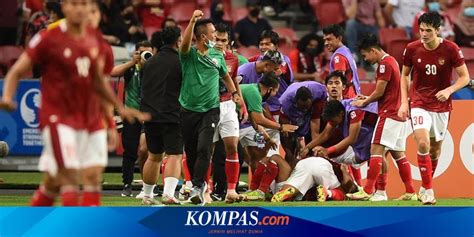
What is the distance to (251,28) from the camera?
77.1 ft

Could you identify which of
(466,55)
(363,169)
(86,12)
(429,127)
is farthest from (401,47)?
(86,12)

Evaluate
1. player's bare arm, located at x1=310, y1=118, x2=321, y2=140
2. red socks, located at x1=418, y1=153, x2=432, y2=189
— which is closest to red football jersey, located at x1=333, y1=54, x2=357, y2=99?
player's bare arm, located at x1=310, y1=118, x2=321, y2=140

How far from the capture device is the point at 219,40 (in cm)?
1584

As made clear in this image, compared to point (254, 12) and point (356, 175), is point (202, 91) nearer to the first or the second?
point (356, 175)

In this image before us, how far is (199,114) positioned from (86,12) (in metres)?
4.43

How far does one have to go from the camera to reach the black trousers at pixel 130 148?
1761cm

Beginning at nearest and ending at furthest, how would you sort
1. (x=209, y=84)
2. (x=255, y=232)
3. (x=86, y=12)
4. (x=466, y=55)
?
(x=86, y=12) < (x=255, y=232) < (x=209, y=84) < (x=466, y=55)

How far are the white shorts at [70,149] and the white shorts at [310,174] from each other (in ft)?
18.1

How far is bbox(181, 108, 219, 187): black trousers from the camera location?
14891 mm

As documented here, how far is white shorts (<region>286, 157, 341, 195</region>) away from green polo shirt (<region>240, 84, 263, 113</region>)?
32.0 inches

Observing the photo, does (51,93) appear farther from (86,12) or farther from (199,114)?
(199,114)

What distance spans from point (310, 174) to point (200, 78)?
6.94 ft

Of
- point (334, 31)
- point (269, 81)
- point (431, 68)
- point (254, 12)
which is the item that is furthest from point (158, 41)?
point (254, 12)

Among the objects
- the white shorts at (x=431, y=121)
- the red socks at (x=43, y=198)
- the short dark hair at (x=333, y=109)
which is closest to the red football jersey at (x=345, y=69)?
the short dark hair at (x=333, y=109)
